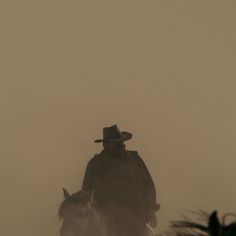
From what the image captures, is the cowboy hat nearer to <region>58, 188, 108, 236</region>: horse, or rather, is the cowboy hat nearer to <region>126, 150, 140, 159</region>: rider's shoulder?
<region>126, 150, 140, 159</region>: rider's shoulder

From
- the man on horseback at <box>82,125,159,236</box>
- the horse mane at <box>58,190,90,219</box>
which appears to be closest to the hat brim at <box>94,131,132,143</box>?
the man on horseback at <box>82,125,159,236</box>

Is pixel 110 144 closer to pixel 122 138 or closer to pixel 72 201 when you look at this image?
pixel 122 138

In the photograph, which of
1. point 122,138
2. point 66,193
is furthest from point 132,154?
point 66,193

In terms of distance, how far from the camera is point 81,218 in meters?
1.42

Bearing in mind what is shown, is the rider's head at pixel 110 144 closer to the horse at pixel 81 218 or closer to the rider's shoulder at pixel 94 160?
the rider's shoulder at pixel 94 160

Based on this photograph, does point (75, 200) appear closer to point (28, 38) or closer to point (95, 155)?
point (95, 155)

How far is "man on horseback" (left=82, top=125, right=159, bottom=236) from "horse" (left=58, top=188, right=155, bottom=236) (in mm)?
13

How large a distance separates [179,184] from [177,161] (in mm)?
76

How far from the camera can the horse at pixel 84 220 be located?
1.42 metres

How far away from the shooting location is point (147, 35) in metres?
1.70

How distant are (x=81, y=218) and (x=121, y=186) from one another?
161 millimetres

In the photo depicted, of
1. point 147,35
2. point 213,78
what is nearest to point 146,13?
point 147,35

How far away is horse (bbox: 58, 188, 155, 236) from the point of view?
4.64 feet

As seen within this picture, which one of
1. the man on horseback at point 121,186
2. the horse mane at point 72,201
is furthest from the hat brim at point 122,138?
Result: the horse mane at point 72,201
